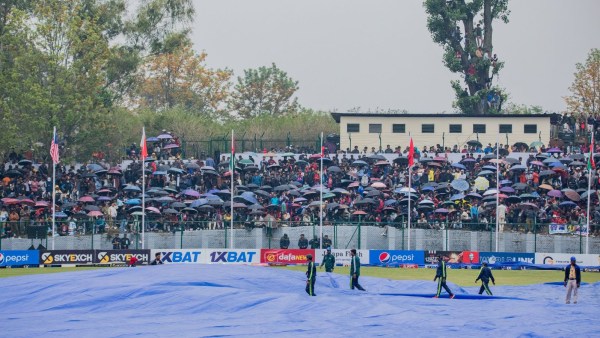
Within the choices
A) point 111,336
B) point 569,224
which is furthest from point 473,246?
point 111,336

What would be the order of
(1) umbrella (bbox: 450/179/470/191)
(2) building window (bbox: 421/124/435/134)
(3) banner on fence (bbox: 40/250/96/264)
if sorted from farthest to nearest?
(2) building window (bbox: 421/124/435/134), (1) umbrella (bbox: 450/179/470/191), (3) banner on fence (bbox: 40/250/96/264)

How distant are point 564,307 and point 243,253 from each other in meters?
22.4

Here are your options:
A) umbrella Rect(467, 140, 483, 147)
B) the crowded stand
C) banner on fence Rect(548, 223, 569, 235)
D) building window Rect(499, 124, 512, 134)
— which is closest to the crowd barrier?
banner on fence Rect(548, 223, 569, 235)

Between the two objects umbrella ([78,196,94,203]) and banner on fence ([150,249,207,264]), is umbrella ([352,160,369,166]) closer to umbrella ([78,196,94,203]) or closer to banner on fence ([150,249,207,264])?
banner on fence ([150,249,207,264])

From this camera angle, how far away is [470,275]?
4534cm

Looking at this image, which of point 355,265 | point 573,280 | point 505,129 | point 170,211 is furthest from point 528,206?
point 355,265

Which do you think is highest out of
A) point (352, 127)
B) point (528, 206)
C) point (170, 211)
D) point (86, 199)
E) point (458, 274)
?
point (352, 127)

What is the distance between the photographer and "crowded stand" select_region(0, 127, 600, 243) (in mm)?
51938

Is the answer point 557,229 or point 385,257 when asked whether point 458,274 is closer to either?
point 385,257

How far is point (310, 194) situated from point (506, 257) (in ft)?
40.7

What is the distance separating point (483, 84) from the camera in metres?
84.9

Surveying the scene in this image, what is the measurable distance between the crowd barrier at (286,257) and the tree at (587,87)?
53.7 metres

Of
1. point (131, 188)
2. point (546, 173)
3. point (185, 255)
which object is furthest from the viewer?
point (546, 173)

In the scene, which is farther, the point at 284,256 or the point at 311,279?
the point at 284,256
